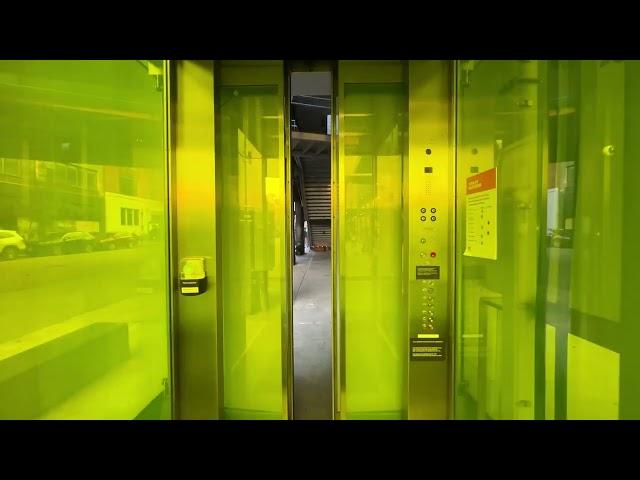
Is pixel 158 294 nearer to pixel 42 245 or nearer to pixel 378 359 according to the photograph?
pixel 42 245

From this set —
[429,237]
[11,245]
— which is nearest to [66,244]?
[11,245]

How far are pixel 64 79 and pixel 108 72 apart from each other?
0.82ft

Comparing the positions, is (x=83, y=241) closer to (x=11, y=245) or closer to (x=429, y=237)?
(x=11, y=245)

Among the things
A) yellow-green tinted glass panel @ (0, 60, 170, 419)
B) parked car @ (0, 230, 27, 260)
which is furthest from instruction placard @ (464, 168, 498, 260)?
parked car @ (0, 230, 27, 260)

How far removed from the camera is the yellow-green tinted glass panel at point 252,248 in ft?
7.07

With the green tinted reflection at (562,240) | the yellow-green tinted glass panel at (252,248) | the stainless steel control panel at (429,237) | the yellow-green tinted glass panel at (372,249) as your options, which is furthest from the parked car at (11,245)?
the green tinted reflection at (562,240)

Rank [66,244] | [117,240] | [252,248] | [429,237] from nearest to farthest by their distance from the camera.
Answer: [66,244]
[117,240]
[429,237]
[252,248]

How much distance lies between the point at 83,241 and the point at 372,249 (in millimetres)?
1913

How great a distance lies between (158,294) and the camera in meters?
2.01

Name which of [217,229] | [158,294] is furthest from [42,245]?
[217,229]

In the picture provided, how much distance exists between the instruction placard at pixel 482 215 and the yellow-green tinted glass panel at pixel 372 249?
487 mm

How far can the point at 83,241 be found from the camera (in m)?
1.71

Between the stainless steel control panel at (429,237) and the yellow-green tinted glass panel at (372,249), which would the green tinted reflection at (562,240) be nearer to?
the stainless steel control panel at (429,237)

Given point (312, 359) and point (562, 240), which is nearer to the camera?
point (562, 240)
